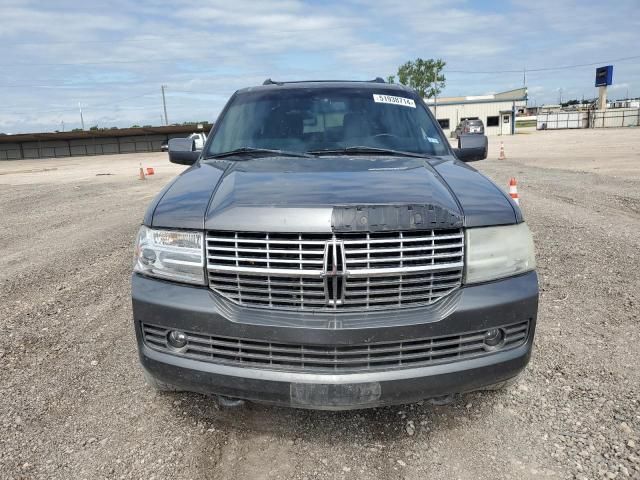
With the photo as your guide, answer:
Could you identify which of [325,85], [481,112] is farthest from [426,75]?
[325,85]

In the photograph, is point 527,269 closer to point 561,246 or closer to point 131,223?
point 561,246

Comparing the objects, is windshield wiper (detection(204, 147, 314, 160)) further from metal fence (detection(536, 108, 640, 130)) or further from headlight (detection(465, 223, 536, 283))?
metal fence (detection(536, 108, 640, 130))

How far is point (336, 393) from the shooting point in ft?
7.43

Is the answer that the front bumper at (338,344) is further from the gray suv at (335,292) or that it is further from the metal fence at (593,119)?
the metal fence at (593,119)

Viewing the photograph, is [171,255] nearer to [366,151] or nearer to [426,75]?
[366,151]

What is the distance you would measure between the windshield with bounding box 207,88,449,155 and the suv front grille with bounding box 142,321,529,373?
160 centimetres

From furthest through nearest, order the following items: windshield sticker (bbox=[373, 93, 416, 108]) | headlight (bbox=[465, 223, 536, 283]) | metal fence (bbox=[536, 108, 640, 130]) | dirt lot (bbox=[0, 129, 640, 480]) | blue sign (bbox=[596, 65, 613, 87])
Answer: blue sign (bbox=[596, 65, 613, 87]) < metal fence (bbox=[536, 108, 640, 130]) < windshield sticker (bbox=[373, 93, 416, 108]) < dirt lot (bbox=[0, 129, 640, 480]) < headlight (bbox=[465, 223, 536, 283])

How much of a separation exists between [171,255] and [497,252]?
5.06 ft

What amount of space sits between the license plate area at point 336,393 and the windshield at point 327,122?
1.76 m

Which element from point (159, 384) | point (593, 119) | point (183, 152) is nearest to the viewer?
point (159, 384)

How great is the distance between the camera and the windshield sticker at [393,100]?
3988mm

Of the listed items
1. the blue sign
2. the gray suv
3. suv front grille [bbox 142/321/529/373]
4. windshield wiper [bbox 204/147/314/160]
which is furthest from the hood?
the blue sign

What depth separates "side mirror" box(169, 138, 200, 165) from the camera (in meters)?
4.18

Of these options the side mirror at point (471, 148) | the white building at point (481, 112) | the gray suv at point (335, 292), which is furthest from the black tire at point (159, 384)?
the white building at point (481, 112)
